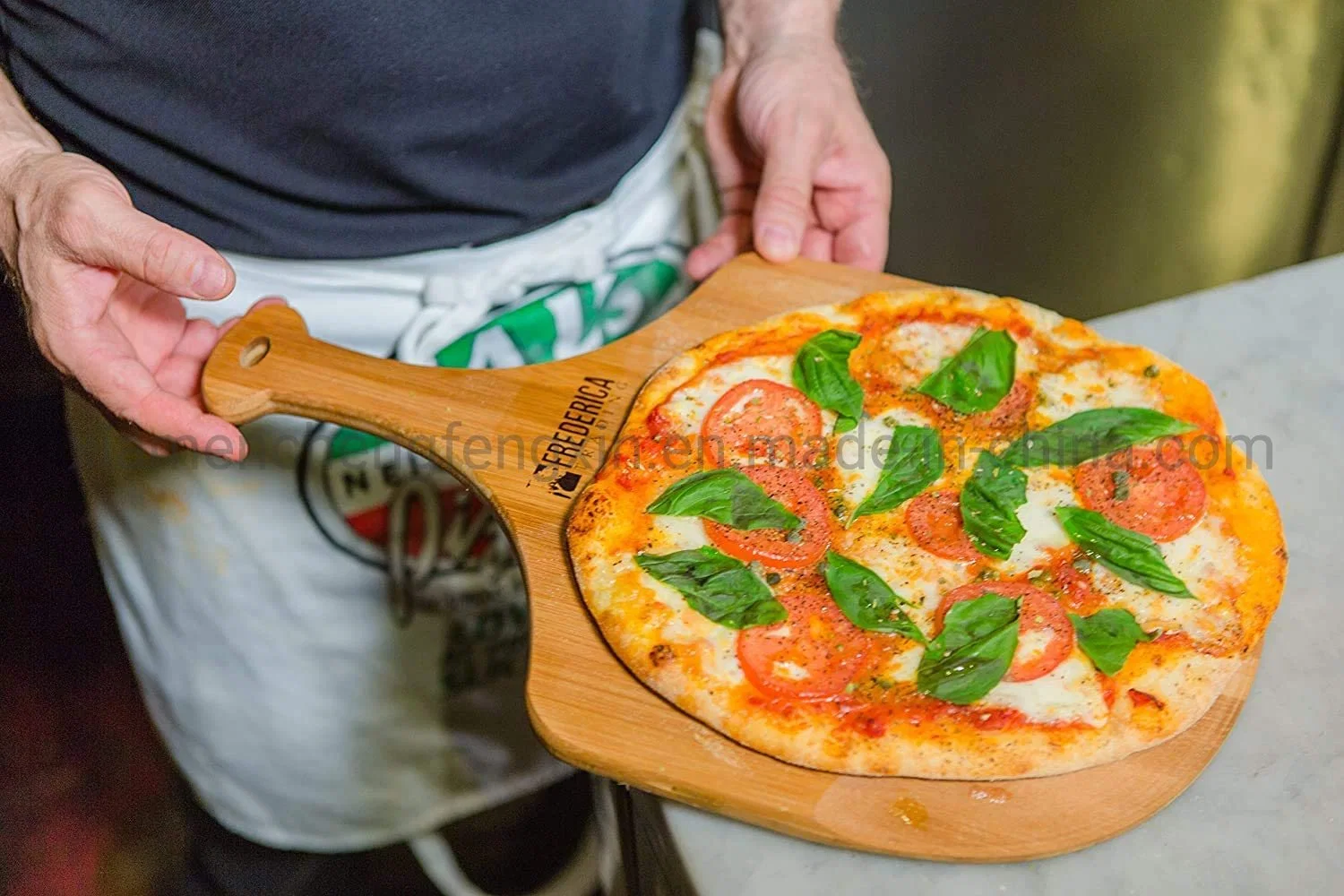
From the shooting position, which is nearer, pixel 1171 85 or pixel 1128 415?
pixel 1128 415

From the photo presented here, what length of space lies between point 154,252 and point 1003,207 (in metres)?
1.92

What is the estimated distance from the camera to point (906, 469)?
1.14 meters

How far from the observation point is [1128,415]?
45.6 inches

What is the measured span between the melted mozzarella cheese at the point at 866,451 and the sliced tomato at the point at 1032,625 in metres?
0.14

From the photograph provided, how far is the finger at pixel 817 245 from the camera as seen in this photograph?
150cm

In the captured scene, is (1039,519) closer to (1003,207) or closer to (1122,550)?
(1122,550)

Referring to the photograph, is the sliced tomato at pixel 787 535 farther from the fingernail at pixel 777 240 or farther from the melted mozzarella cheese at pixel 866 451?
the fingernail at pixel 777 240

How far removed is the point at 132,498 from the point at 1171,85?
2.05 m

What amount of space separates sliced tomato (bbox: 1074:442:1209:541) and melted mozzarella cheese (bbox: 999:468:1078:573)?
20 millimetres

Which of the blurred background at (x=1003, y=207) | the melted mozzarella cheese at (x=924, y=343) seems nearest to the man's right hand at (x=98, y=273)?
the melted mozzarella cheese at (x=924, y=343)

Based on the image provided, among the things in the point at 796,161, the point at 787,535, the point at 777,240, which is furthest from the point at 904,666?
the point at 796,161

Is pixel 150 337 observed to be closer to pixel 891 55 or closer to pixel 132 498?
pixel 132 498

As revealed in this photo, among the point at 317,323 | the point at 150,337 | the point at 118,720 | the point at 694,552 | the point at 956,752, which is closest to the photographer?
the point at 956,752

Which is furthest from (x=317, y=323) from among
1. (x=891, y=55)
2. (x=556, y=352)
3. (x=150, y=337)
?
(x=891, y=55)
